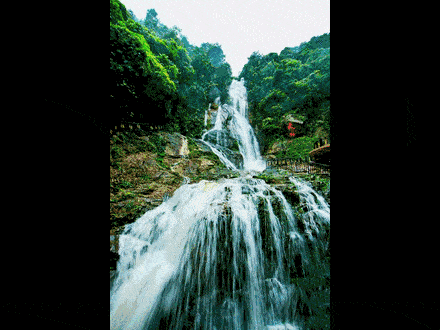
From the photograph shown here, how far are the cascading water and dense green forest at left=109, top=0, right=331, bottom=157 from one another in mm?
3140

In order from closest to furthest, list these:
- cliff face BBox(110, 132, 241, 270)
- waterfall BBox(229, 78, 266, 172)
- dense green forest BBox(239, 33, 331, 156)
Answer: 1. cliff face BBox(110, 132, 241, 270)
2. dense green forest BBox(239, 33, 331, 156)
3. waterfall BBox(229, 78, 266, 172)

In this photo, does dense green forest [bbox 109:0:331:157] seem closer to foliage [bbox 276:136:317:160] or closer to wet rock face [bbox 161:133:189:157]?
foliage [bbox 276:136:317:160]

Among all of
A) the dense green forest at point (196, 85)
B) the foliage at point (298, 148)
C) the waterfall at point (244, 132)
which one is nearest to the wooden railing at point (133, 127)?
the dense green forest at point (196, 85)

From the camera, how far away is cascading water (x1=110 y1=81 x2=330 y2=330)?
10.8 ft

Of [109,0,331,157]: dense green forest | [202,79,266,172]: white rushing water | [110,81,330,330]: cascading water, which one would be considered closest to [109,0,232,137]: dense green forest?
[109,0,331,157]: dense green forest

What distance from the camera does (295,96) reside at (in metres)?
13.3

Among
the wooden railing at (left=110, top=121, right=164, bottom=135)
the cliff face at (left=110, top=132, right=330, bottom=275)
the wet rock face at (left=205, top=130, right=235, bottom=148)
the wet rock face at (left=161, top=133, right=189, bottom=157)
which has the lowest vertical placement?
the cliff face at (left=110, top=132, right=330, bottom=275)

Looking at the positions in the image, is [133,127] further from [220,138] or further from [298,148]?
[298,148]

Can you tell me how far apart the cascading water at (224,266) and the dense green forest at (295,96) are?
27.4 ft

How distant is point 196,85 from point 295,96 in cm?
824

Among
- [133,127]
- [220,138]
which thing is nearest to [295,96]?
[220,138]
